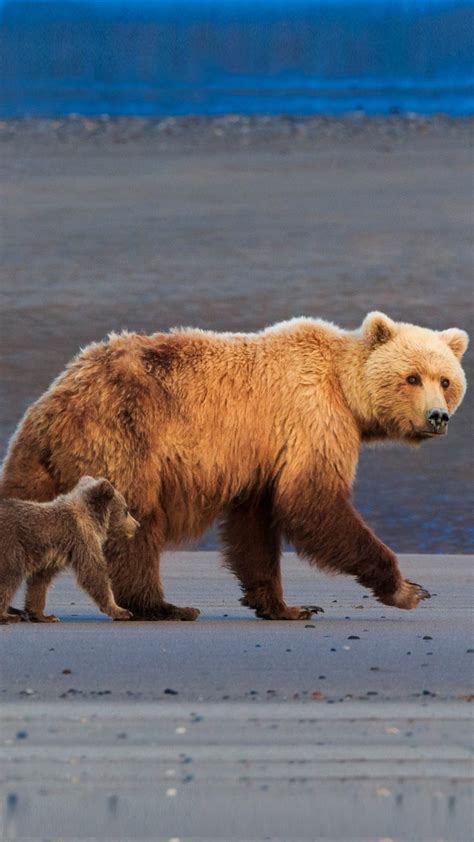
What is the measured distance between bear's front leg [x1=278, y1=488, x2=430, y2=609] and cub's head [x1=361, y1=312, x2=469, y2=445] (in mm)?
476

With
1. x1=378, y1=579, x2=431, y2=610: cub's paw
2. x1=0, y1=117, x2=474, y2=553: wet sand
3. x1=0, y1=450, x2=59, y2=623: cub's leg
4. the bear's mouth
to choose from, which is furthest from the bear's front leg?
x1=0, y1=117, x2=474, y2=553: wet sand

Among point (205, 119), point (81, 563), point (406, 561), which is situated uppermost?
point (205, 119)

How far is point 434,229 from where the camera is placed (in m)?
16.2

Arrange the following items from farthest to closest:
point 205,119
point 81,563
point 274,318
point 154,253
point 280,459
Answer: point 205,119 → point 154,253 → point 274,318 → point 280,459 → point 81,563

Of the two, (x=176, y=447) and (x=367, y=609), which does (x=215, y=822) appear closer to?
(x=176, y=447)

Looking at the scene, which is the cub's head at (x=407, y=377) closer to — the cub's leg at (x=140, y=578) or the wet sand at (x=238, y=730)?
the wet sand at (x=238, y=730)

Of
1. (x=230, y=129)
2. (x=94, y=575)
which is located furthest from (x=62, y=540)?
(x=230, y=129)

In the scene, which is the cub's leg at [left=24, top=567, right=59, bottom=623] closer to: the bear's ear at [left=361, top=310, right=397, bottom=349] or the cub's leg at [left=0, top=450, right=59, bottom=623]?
the cub's leg at [left=0, top=450, right=59, bottom=623]

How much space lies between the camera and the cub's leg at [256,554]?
7.43 metres

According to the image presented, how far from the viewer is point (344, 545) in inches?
281

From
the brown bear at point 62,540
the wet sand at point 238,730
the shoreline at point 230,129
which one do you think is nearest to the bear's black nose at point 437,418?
the wet sand at point 238,730

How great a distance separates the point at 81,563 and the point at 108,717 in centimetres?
213

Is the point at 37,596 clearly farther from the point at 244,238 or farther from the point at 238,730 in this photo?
the point at 244,238

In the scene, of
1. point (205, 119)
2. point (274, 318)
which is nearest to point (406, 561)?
point (274, 318)
